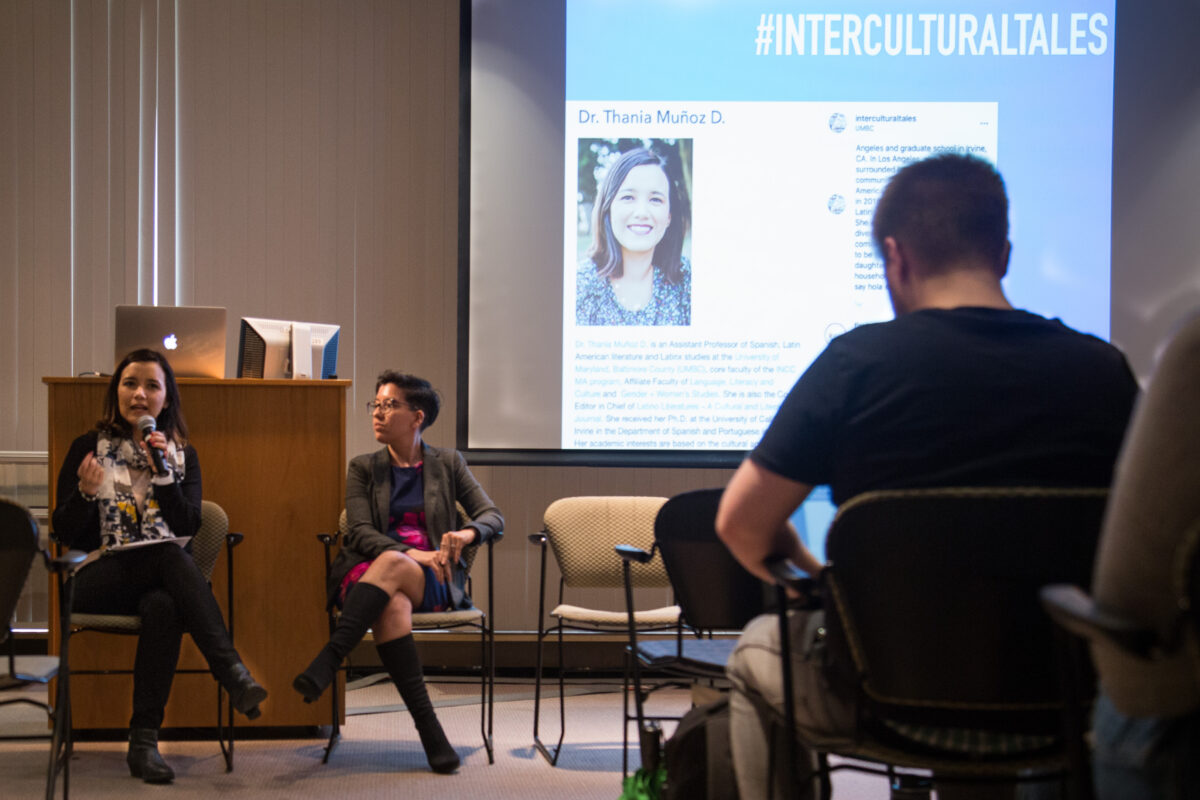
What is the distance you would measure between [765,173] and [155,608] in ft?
10.1

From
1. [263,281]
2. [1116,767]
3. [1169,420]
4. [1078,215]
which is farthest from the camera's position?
[263,281]

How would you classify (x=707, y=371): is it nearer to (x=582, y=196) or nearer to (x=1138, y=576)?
(x=582, y=196)

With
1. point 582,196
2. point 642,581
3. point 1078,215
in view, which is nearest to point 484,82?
point 582,196

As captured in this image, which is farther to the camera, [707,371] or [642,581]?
[707,371]

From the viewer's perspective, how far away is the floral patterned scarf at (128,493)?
3396 mm

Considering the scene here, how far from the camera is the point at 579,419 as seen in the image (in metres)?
4.75

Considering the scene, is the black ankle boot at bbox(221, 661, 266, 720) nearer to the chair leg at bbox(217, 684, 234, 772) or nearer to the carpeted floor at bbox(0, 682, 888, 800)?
the chair leg at bbox(217, 684, 234, 772)

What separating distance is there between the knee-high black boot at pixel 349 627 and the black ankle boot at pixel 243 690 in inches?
4.8

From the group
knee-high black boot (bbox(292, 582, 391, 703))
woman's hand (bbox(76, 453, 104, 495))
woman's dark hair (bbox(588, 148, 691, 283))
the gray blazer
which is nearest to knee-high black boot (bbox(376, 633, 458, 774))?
knee-high black boot (bbox(292, 582, 391, 703))

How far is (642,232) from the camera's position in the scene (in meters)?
4.73

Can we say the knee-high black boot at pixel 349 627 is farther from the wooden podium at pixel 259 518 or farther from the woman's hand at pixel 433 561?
the wooden podium at pixel 259 518

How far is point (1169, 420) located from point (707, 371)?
3666 mm

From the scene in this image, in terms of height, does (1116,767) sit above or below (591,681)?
above

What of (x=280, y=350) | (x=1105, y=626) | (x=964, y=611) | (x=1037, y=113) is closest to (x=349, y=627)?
(x=280, y=350)
